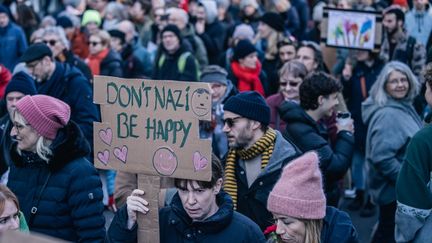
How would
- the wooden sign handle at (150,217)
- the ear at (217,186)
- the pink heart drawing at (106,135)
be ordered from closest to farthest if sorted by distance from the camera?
the wooden sign handle at (150,217) → the ear at (217,186) → the pink heart drawing at (106,135)

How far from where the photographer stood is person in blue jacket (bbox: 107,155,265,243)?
4.09 meters

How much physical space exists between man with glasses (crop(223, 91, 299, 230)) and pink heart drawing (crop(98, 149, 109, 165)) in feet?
3.75

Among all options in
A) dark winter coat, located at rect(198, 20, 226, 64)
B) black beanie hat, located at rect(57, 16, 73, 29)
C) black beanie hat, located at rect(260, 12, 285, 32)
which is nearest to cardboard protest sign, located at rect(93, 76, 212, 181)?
black beanie hat, located at rect(260, 12, 285, 32)

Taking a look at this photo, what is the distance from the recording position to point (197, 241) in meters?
4.11

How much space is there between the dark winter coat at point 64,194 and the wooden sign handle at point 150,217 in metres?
0.70

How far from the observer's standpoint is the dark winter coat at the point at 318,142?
5984mm

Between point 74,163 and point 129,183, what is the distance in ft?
2.15

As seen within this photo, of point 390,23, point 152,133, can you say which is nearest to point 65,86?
point 152,133

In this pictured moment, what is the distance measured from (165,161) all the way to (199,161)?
18cm

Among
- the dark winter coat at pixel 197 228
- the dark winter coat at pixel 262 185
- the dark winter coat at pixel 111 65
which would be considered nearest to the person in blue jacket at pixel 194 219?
the dark winter coat at pixel 197 228

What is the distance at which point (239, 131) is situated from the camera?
17.4 ft

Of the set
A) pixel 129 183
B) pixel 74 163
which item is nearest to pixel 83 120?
pixel 129 183

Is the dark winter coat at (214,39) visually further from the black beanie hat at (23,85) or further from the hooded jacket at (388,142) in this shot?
the hooded jacket at (388,142)

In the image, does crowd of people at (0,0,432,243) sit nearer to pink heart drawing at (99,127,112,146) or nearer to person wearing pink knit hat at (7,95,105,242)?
person wearing pink knit hat at (7,95,105,242)
